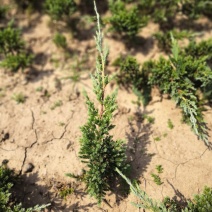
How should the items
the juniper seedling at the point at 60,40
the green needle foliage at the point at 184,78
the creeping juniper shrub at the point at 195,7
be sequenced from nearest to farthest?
the green needle foliage at the point at 184,78 < the juniper seedling at the point at 60,40 < the creeping juniper shrub at the point at 195,7

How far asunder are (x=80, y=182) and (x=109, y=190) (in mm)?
548

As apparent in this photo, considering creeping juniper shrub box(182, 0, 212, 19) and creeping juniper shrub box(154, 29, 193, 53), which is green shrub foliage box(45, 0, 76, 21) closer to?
creeping juniper shrub box(154, 29, 193, 53)

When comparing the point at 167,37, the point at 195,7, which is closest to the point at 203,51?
the point at 167,37

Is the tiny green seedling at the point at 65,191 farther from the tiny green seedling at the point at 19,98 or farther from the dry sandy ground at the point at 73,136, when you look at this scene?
the tiny green seedling at the point at 19,98

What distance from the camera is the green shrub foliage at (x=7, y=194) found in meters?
4.04

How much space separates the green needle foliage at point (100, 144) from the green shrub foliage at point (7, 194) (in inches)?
36.4

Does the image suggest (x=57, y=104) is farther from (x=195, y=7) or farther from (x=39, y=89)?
(x=195, y=7)

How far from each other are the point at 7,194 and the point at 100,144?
165cm

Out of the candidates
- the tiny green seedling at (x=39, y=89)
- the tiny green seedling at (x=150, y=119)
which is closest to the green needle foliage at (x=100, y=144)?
the tiny green seedling at (x=150, y=119)

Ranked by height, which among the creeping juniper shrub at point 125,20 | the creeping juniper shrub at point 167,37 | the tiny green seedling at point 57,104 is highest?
the creeping juniper shrub at point 125,20

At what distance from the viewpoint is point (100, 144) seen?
4262mm

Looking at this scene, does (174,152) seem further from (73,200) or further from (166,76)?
(73,200)

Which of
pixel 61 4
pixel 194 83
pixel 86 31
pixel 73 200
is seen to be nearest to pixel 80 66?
pixel 86 31

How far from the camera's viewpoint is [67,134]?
528 cm
